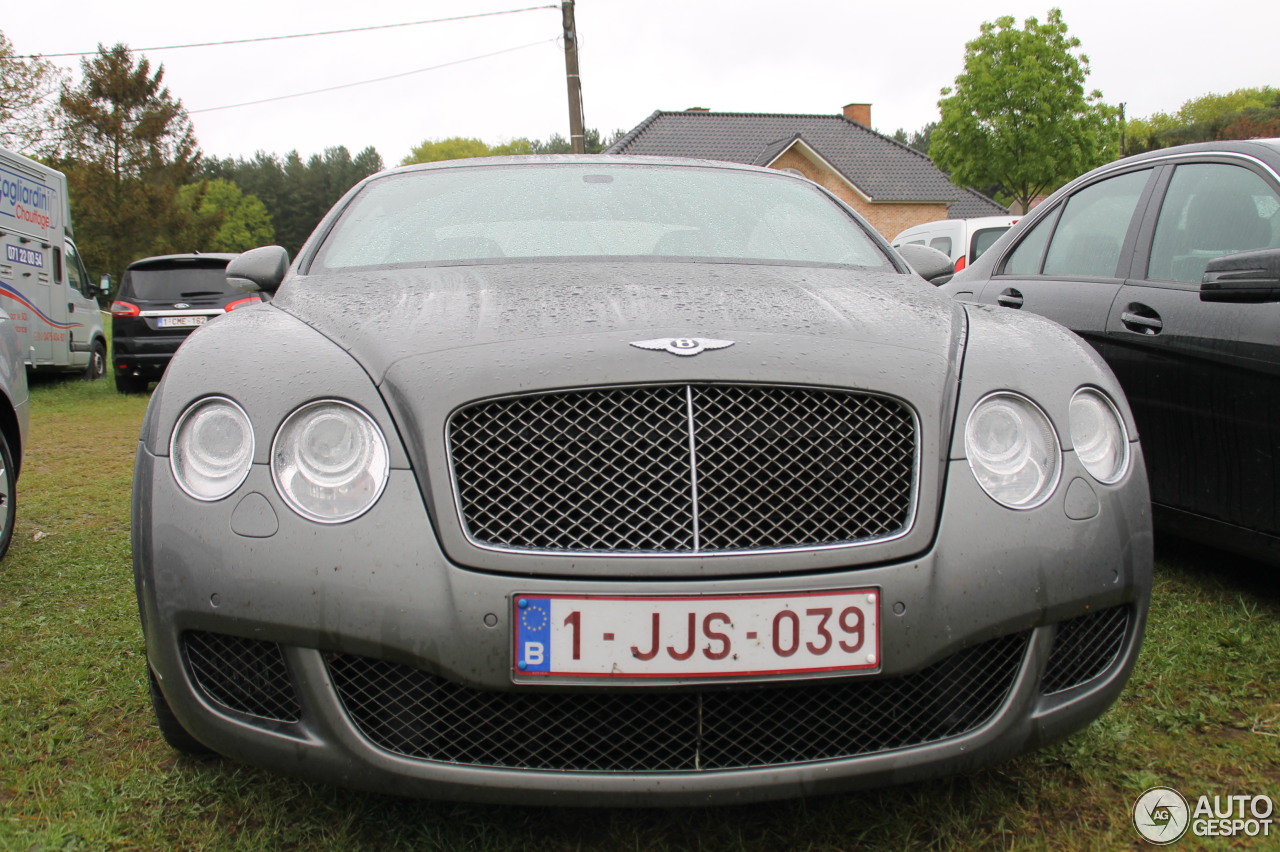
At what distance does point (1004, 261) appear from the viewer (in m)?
4.34

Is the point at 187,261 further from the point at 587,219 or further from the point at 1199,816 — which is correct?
the point at 1199,816

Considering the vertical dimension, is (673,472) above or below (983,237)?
below

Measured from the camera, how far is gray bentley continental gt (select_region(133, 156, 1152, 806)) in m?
1.60

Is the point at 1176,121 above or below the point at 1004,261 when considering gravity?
above

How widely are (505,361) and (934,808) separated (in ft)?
3.98

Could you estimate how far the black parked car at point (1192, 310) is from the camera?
2859 mm

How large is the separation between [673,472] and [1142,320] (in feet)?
7.58

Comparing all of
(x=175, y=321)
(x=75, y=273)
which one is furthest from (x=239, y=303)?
(x=75, y=273)

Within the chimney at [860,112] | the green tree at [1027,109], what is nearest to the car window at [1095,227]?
the green tree at [1027,109]

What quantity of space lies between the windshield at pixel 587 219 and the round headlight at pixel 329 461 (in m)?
0.99

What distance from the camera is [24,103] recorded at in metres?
35.0

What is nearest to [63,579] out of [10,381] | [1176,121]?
[10,381]

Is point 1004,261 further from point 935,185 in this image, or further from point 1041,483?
point 935,185

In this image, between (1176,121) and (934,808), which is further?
(1176,121)
